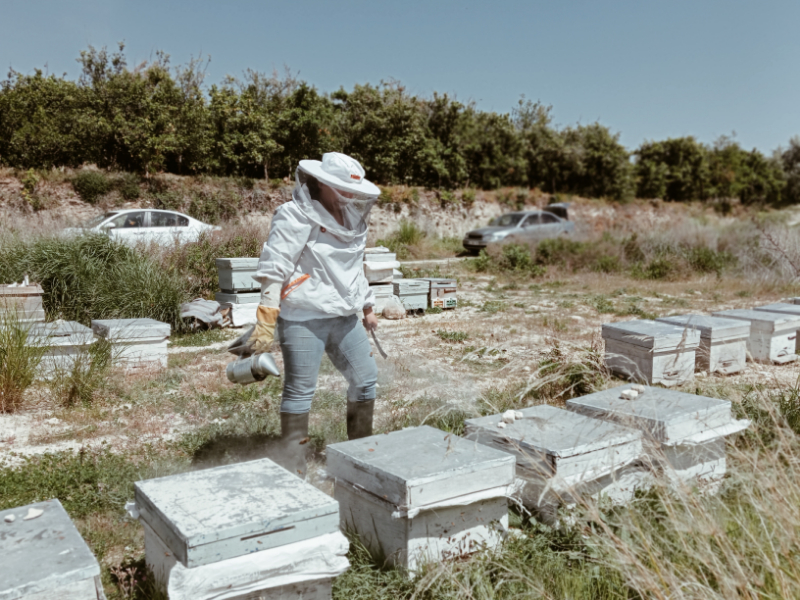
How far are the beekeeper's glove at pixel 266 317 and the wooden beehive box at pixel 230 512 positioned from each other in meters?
0.96

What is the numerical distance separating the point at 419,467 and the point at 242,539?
0.76m

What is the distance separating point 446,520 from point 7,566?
1.49m

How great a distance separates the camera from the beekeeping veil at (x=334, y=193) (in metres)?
3.38

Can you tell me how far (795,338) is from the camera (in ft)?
22.5

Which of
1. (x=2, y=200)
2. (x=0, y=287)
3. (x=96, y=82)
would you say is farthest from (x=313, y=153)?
(x=0, y=287)

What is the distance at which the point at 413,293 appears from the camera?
10.2 meters

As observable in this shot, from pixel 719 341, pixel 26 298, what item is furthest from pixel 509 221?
pixel 26 298

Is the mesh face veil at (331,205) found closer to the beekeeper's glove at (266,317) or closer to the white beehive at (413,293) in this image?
the beekeeper's glove at (266,317)

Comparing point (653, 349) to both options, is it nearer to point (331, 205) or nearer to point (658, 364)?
point (658, 364)

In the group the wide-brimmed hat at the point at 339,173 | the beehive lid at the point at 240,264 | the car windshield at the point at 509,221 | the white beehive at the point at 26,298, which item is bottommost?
the white beehive at the point at 26,298

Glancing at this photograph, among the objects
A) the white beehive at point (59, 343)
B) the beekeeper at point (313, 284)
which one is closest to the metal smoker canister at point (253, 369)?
the beekeeper at point (313, 284)

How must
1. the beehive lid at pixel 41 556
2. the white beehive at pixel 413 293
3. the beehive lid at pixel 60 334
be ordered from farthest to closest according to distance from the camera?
1. the white beehive at pixel 413 293
2. the beehive lid at pixel 60 334
3. the beehive lid at pixel 41 556

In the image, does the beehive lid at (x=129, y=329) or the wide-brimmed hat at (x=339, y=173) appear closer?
the wide-brimmed hat at (x=339, y=173)

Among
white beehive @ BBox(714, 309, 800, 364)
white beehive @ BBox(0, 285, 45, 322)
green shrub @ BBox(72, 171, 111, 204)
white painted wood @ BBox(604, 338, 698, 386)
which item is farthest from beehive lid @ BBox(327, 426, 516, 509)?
green shrub @ BBox(72, 171, 111, 204)
